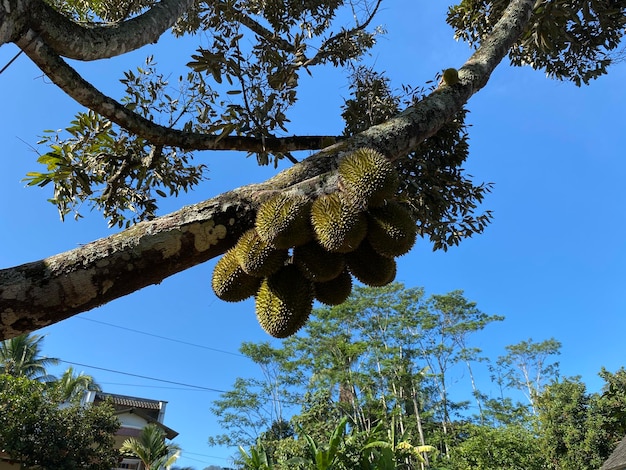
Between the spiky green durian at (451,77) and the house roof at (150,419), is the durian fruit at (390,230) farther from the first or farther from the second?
the house roof at (150,419)

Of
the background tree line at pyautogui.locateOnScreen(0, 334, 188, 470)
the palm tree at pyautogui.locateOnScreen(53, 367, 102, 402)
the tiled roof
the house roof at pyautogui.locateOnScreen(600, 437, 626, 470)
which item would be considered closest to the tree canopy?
the house roof at pyautogui.locateOnScreen(600, 437, 626, 470)

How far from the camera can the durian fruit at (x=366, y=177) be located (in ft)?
5.30

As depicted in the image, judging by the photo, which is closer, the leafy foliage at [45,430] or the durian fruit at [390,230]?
the durian fruit at [390,230]

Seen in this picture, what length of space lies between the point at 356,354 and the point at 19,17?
21.9 metres

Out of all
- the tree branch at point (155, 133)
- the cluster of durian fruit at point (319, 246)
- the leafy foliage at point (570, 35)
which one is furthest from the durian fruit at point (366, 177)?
the leafy foliage at point (570, 35)

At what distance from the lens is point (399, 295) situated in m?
24.4

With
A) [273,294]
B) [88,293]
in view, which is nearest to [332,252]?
[273,294]

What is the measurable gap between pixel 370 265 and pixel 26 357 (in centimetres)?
2856

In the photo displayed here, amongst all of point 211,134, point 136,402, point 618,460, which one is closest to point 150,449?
point 136,402

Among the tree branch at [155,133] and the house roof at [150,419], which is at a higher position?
the house roof at [150,419]

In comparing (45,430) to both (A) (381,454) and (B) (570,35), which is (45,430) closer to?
(A) (381,454)

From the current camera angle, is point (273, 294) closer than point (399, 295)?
Yes

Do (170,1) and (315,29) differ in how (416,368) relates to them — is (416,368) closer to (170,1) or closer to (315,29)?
(315,29)

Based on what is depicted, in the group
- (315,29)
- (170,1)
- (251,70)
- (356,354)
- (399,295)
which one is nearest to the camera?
(170,1)
